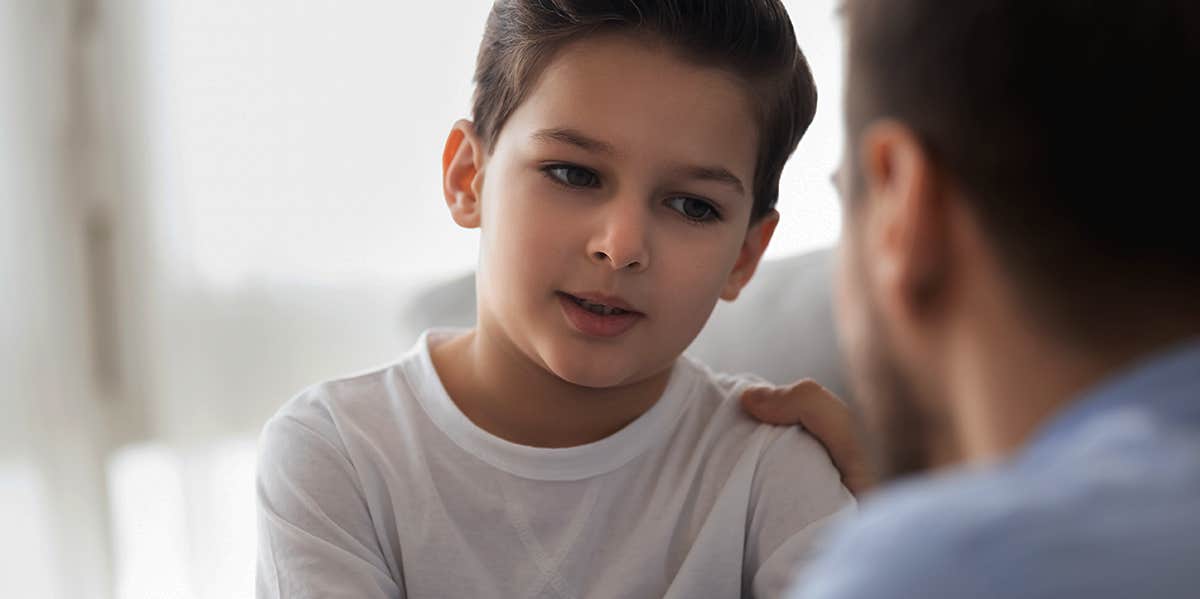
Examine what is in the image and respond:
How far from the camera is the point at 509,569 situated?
1312mm

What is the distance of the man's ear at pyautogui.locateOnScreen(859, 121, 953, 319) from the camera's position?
676 mm

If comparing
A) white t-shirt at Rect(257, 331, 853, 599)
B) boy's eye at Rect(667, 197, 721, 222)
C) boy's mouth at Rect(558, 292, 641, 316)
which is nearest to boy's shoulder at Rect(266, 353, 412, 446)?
white t-shirt at Rect(257, 331, 853, 599)

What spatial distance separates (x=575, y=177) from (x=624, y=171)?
6cm

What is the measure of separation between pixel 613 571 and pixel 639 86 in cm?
47

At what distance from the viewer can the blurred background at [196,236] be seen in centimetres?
206

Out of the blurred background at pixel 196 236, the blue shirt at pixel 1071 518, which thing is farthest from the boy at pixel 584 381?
the blurred background at pixel 196 236

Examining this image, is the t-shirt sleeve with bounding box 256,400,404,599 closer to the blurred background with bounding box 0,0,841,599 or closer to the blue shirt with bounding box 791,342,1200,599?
the blue shirt with bounding box 791,342,1200,599

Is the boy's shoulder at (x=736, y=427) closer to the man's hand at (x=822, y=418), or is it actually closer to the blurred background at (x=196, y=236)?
the man's hand at (x=822, y=418)

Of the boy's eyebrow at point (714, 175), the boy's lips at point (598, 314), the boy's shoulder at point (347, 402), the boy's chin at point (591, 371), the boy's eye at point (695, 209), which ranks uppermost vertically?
the boy's eyebrow at point (714, 175)

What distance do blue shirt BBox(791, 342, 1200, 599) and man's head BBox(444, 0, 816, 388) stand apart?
Result: 66cm

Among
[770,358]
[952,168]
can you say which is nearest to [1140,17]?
[952,168]

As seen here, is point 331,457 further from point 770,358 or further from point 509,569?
point 770,358

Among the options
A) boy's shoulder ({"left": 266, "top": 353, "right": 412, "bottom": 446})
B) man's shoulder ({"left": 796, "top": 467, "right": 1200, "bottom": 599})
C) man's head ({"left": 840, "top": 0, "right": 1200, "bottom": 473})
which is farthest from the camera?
boy's shoulder ({"left": 266, "top": 353, "right": 412, "bottom": 446})

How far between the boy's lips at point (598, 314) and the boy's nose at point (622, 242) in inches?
1.5
